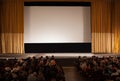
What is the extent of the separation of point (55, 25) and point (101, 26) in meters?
2.51

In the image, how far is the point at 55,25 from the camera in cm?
1455

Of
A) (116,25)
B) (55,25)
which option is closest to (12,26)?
(55,25)

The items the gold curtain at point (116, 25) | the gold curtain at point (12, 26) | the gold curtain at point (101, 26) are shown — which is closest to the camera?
the gold curtain at point (12, 26)

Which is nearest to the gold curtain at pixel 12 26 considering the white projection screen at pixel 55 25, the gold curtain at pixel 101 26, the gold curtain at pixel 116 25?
the white projection screen at pixel 55 25

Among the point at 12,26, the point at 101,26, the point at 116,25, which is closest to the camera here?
the point at 12,26

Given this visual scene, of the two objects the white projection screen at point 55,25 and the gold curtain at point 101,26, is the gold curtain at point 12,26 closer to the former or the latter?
the white projection screen at point 55,25

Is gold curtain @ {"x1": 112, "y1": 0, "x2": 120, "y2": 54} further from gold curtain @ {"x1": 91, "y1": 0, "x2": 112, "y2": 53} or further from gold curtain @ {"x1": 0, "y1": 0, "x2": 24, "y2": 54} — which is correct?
gold curtain @ {"x1": 0, "y1": 0, "x2": 24, "y2": 54}

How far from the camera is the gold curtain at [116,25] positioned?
14.5 meters

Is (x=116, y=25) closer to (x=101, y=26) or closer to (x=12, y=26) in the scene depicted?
(x=101, y=26)

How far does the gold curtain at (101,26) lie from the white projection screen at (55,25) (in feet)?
1.51

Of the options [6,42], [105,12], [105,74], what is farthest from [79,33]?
[105,74]

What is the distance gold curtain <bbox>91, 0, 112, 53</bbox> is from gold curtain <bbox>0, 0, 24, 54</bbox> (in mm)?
3844

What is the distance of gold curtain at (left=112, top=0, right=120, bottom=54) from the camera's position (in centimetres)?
1454

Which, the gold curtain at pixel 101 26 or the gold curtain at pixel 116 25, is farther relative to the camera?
the gold curtain at pixel 101 26
